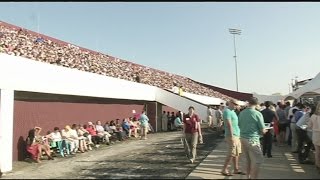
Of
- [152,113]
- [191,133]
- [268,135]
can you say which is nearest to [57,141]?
[191,133]

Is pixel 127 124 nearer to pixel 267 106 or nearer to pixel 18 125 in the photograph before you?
pixel 18 125

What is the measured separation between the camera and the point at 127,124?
23484 millimetres

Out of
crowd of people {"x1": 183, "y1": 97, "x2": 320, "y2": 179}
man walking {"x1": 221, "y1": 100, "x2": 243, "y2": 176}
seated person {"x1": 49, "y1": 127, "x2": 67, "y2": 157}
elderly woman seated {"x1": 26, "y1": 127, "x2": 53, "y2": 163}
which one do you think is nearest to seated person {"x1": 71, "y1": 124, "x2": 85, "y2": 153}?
seated person {"x1": 49, "y1": 127, "x2": 67, "y2": 157}

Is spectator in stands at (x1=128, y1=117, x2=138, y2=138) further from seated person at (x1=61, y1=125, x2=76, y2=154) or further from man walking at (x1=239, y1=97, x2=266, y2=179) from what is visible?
man walking at (x1=239, y1=97, x2=266, y2=179)

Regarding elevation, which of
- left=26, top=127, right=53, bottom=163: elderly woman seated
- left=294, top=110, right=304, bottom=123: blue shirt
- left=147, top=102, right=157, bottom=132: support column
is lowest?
left=26, top=127, right=53, bottom=163: elderly woman seated

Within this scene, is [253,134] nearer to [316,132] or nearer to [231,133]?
[231,133]

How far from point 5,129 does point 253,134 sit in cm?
705

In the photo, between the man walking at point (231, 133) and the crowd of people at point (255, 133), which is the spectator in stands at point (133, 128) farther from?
the man walking at point (231, 133)

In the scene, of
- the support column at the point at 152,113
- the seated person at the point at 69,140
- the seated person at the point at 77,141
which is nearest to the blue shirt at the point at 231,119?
the seated person at the point at 69,140

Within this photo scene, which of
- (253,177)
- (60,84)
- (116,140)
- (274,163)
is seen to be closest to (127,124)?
(116,140)

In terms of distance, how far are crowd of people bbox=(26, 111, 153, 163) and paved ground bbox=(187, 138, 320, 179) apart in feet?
17.9

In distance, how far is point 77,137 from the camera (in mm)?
17234

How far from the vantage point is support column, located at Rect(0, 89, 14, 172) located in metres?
12.3

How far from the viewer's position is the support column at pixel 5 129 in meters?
12.3
